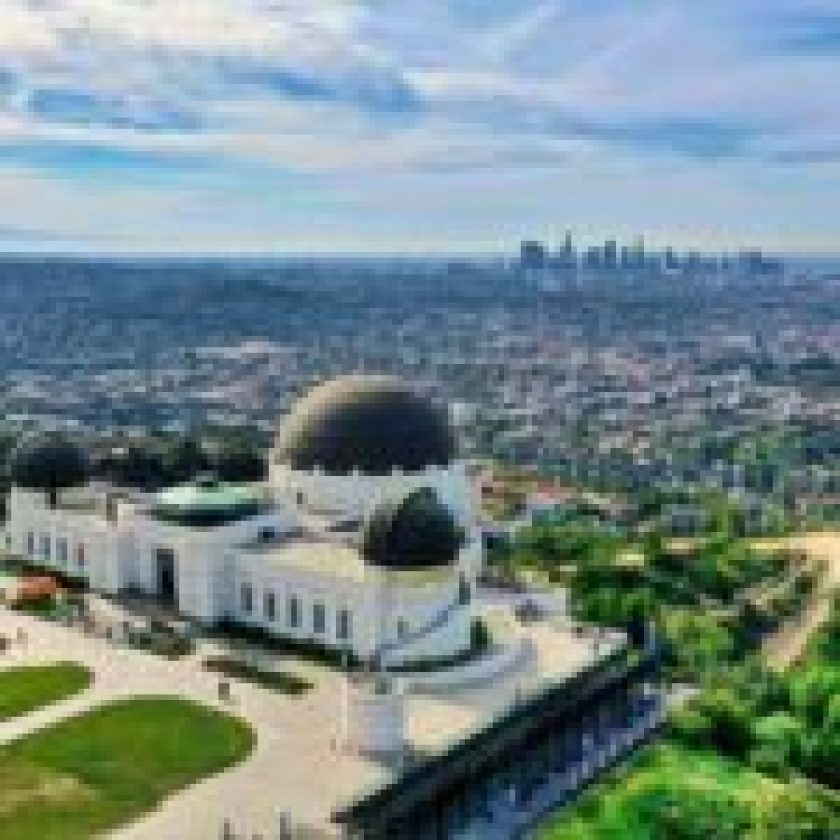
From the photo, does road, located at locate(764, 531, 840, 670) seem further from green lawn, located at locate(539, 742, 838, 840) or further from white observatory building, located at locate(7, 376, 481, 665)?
green lawn, located at locate(539, 742, 838, 840)

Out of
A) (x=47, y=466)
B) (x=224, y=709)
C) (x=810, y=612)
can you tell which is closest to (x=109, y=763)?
(x=224, y=709)

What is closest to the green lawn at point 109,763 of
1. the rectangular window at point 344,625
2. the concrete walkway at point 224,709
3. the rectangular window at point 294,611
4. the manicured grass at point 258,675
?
the concrete walkway at point 224,709

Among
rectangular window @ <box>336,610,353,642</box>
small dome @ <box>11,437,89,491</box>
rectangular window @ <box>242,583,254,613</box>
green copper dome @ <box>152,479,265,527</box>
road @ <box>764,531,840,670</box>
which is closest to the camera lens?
rectangular window @ <box>336,610,353,642</box>

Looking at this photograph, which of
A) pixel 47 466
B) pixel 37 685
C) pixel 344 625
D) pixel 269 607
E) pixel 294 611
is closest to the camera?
pixel 37 685

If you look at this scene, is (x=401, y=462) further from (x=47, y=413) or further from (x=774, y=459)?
(x=47, y=413)

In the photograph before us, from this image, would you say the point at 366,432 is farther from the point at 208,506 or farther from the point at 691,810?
the point at 691,810

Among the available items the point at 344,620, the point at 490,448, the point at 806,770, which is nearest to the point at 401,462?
the point at 344,620

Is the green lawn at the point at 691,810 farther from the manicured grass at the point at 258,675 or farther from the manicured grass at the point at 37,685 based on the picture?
the manicured grass at the point at 37,685

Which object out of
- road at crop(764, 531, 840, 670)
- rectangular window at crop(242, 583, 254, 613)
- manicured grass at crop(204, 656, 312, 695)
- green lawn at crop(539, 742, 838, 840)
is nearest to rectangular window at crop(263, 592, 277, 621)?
rectangular window at crop(242, 583, 254, 613)
